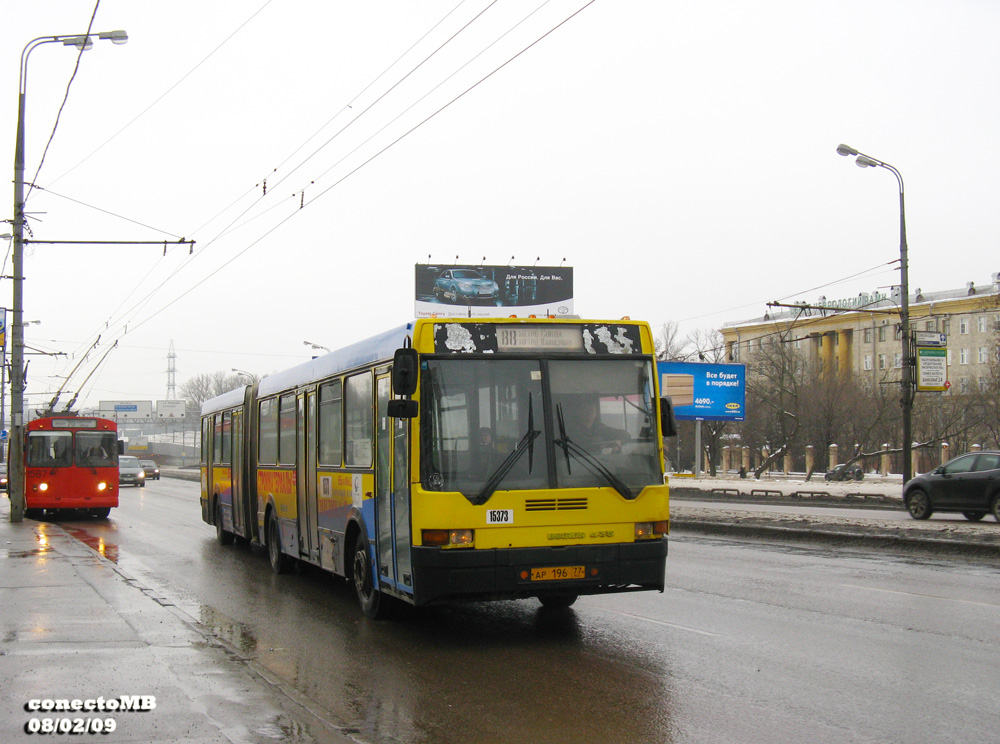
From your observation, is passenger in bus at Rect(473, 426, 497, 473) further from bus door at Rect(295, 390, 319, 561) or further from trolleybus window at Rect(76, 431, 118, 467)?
trolleybus window at Rect(76, 431, 118, 467)

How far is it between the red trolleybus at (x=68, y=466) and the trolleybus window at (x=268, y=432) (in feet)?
45.6

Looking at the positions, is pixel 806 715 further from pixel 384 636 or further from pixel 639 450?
pixel 384 636

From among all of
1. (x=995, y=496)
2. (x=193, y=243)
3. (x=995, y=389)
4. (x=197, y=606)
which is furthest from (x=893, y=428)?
(x=197, y=606)

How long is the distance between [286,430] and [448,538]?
235 inches

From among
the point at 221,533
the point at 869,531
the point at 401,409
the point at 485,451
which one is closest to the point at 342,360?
the point at 401,409

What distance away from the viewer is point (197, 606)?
11.3 m

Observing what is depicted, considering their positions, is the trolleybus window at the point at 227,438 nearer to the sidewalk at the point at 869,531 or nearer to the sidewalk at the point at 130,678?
the sidewalk at the point at 130,678

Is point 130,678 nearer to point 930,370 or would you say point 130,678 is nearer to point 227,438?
point 227,438

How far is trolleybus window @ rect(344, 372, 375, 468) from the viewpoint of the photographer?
33.3 feet

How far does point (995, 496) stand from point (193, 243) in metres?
17.6

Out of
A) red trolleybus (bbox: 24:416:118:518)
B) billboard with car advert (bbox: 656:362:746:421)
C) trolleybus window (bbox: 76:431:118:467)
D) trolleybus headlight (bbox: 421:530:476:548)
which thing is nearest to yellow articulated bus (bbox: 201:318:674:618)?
trolleybus headlight (bbox: 421:530:476:548)

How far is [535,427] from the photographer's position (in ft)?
29.2

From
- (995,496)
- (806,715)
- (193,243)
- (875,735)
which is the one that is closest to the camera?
(875,735)

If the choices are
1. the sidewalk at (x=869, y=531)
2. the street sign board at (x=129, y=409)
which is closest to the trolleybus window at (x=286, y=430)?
the sidewalk at (x=869, y=531)
